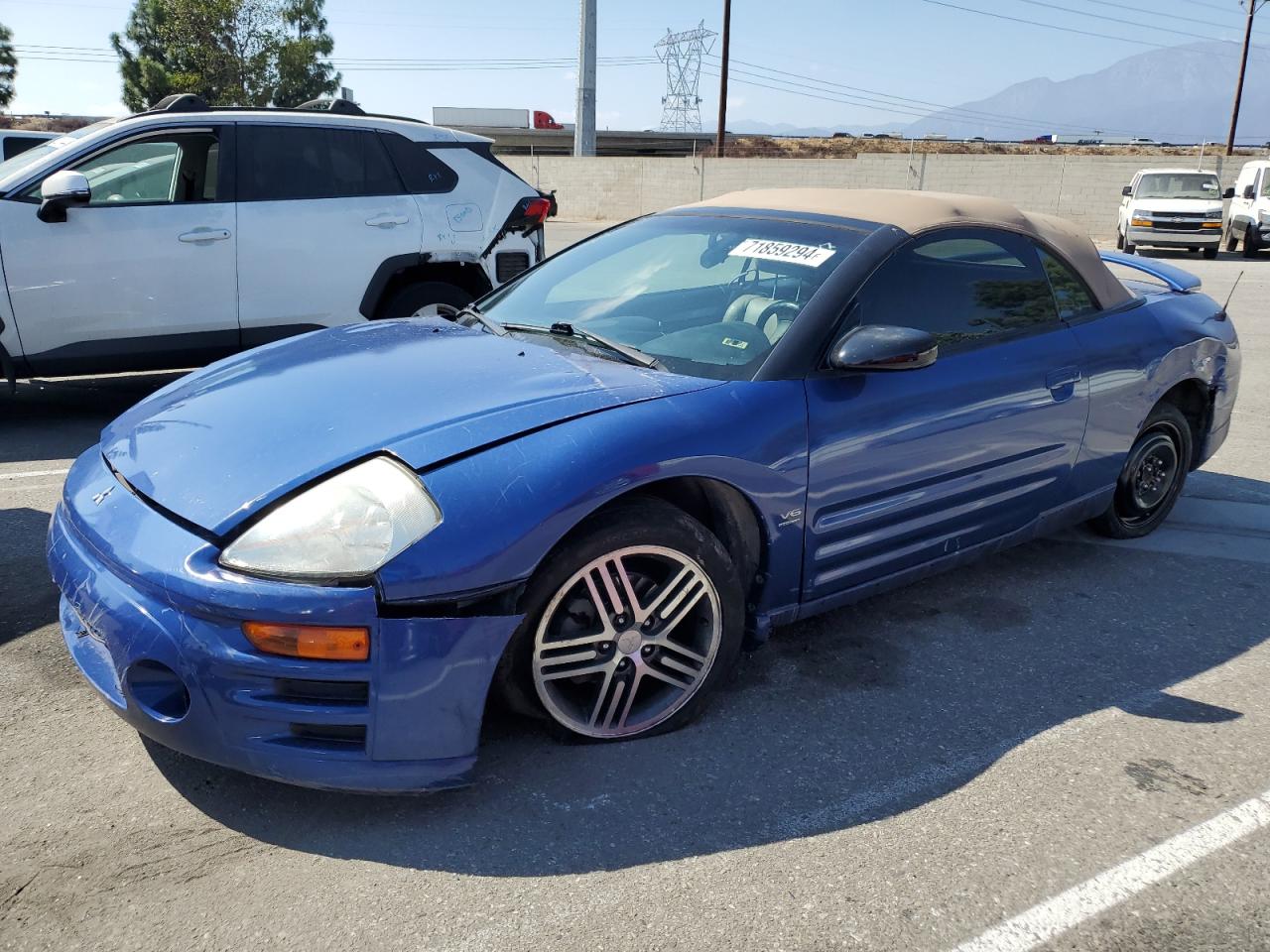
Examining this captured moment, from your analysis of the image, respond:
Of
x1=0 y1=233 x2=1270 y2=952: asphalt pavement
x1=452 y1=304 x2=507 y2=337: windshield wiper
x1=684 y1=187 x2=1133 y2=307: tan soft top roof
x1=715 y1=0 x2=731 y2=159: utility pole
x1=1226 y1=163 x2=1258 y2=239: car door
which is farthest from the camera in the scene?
x1=715 y1=0 x2=731 y2=159: utility pole

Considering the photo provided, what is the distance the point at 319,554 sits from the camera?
2.31m

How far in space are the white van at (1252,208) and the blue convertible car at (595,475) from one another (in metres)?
19.7

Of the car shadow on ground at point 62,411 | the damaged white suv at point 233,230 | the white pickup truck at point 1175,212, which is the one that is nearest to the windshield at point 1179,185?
the white pickup truck at point 1175,212

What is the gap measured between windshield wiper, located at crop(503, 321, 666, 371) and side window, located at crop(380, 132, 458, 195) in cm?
340

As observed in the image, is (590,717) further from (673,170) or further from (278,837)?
(673,170)

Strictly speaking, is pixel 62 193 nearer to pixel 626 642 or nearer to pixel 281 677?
pixel 281 677

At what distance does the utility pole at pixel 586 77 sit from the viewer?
1079 inches

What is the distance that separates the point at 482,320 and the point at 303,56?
156ft

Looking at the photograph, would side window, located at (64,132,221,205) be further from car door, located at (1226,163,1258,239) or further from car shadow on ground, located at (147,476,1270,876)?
car door, located at (1226,163,1258,239)

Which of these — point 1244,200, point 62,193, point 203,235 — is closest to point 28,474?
point 62,193

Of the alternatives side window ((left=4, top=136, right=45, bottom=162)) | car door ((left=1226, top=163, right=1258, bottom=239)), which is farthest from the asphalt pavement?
car door ((left=1226, top=163, right=1258, bottom=239))

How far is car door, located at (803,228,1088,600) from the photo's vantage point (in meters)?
3.13

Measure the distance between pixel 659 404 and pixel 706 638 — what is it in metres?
0.67

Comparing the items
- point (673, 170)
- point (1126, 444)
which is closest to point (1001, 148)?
point (673, 170)
